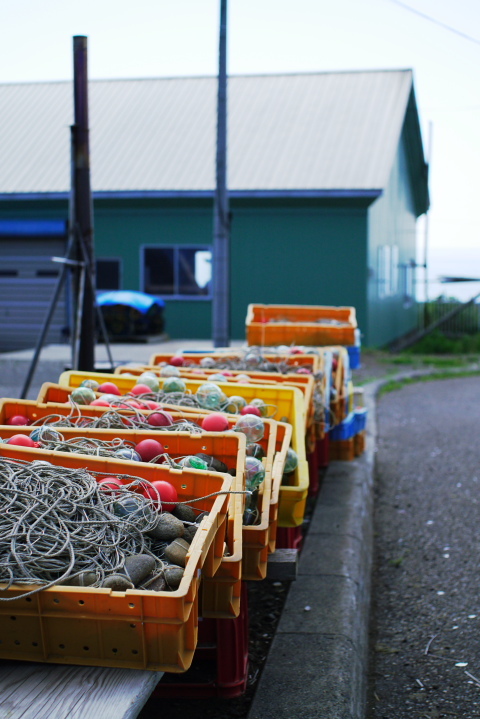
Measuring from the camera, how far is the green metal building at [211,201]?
55.4 feet

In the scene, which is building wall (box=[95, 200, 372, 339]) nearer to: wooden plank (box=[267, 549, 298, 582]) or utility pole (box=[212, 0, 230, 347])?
utility pole (box=[212, 0, 230, 347])

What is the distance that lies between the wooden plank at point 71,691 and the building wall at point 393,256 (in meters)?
15.4

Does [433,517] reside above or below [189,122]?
below

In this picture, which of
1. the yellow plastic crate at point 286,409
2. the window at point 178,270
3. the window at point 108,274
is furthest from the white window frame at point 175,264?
the yellow plastic crate at point 286,409

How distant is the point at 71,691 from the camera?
2.09m

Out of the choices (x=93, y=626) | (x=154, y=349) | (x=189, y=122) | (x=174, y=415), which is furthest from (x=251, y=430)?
(x=189, y=122)

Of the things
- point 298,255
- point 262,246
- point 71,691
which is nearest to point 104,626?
point 71,691

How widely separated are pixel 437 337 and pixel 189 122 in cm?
840

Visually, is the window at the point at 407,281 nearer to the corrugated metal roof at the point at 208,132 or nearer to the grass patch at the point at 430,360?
the grass patch at the point at 430,360

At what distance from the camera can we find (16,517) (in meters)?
2.45

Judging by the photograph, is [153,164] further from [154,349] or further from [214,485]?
[214,485]

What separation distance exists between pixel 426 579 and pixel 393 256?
18.2m

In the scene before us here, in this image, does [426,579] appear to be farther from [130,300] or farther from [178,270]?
[178,270]

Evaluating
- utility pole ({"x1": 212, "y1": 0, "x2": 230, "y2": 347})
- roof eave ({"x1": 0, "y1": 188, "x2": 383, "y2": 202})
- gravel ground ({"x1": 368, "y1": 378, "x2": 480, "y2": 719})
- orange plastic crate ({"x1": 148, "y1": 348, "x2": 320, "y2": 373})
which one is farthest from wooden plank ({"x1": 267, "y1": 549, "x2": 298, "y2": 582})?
roof eave ({"x1": 0, "y1": 188, "x2": 383, "y2": 202})
